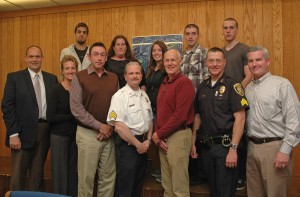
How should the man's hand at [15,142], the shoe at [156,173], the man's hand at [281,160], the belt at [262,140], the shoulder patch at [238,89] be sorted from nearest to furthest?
the man's hand at [281,160], the belt at [262,140], the shoulder patch at [238,89], the man's hand at [15,142], the shoe at [156,173]

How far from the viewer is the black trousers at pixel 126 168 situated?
2672 millimetres

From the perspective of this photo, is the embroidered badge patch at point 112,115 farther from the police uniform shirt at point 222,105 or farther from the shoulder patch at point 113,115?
the police uniform shirt at point 222,105

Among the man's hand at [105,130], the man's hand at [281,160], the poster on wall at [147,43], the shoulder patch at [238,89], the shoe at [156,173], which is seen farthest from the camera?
the poster on wall at [147,43]

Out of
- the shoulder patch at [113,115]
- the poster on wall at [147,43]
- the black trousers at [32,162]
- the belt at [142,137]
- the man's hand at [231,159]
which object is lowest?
the black trousers at [32,162]

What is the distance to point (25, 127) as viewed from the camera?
3129mm

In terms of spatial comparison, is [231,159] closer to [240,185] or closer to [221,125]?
[221,125]

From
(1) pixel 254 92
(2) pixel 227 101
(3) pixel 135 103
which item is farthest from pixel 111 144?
(1) pixel 254 92

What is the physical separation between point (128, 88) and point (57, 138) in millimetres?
923

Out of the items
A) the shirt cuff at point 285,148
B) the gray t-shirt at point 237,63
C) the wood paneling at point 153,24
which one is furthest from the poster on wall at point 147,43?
the shirt cuff at point 285,148

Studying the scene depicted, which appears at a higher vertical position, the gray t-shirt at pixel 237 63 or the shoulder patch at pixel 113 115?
the gray t-shirt at pixel 237 63

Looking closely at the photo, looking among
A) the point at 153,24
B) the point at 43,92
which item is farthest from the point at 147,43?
the point at 43,92

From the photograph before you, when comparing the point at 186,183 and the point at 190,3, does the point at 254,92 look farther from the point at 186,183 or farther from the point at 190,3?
the point at 190,3

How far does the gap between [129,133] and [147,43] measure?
85.2 inches

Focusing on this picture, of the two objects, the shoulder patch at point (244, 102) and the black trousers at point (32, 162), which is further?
the black trousers at point (32, 162)
